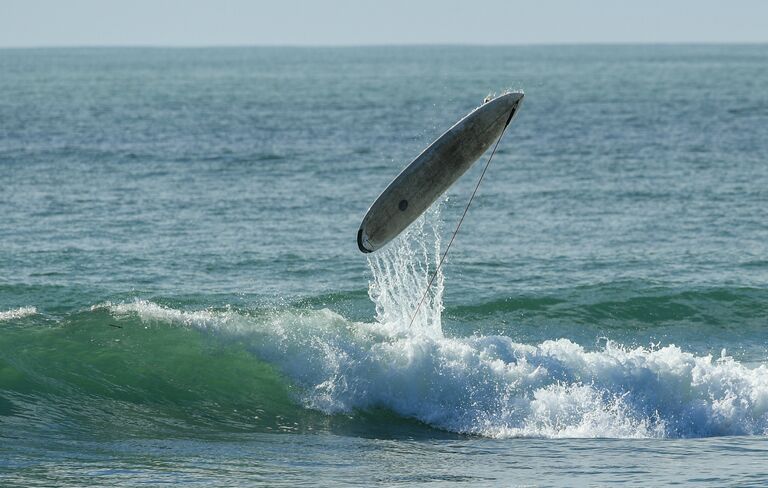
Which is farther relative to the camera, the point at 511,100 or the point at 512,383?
the point at 512,383

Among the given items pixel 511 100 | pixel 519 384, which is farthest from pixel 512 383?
pixel 511 100

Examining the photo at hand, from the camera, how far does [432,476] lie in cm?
1479

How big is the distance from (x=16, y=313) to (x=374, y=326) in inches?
264

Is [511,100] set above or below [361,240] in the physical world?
above

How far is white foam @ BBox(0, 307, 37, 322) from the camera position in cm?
2170

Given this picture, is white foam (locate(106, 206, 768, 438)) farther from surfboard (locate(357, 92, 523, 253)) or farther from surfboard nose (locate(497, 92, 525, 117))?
surfboard nose (locate(497, 92, 525, 117))

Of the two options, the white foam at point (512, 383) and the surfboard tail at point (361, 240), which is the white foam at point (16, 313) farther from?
the surfboard tail at point (361, 240)

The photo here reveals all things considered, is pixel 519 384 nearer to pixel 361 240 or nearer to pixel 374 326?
pixel 374 326

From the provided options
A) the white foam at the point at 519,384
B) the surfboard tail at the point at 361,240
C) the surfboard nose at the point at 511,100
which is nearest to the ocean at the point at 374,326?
the white foam at the point at 519,384

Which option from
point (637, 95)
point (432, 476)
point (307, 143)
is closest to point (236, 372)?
point (432, 476)

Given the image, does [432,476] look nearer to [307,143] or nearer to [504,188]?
[504,188]

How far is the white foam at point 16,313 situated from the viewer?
21703 millimetres

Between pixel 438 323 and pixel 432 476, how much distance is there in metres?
5.88

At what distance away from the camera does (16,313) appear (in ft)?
72.3
